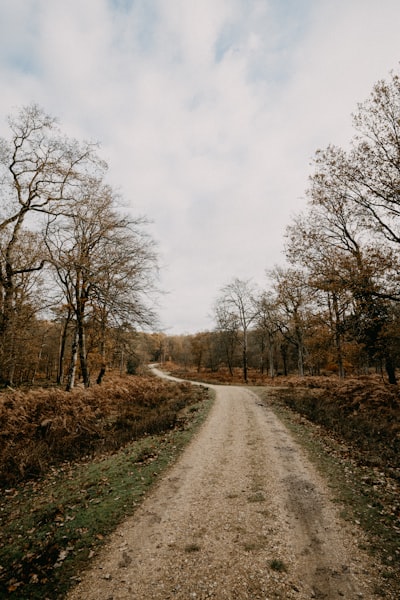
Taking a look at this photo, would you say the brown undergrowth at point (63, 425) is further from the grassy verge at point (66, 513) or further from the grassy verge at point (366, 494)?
the grassy verge at point (366, 494)

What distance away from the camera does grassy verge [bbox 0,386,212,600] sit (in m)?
4.05

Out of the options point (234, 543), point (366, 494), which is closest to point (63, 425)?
point (234, 543)

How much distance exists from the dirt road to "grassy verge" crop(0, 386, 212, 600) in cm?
34

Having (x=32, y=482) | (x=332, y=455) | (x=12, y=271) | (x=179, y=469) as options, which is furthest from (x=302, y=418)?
(x=12, y=271)

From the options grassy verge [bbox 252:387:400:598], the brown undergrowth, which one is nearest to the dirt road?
grassy verge [bbox 252:387:400:598]

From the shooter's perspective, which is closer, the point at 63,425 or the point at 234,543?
the point at 234,543

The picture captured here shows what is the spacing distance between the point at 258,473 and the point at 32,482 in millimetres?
5802

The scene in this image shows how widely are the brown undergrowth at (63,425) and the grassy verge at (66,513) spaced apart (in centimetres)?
60

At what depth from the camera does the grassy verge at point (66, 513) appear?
4.05 m

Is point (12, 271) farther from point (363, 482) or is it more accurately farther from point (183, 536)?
point (363, 482)

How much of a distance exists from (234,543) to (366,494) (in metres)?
3.46

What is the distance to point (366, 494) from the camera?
20.4 ft

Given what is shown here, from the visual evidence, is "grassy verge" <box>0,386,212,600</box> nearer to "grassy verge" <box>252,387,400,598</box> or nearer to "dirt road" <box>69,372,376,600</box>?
"dirt road" <box>69,372,376,600</box>

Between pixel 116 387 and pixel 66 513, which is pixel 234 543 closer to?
pixel 66 513
